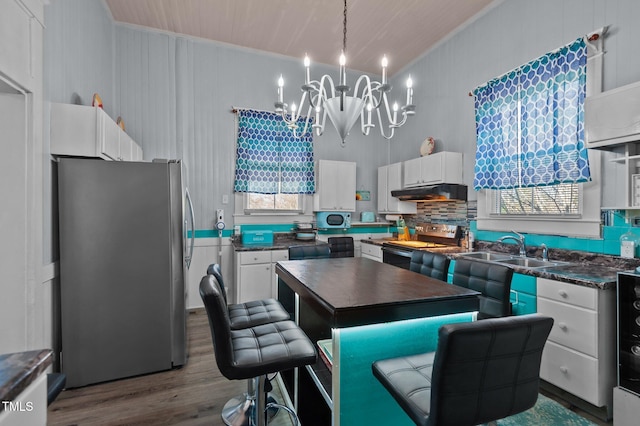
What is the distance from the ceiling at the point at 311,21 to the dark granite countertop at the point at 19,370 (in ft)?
12.0

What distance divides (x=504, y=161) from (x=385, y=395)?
270 cm

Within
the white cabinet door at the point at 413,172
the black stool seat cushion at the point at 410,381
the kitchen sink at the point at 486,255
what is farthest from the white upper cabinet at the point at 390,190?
the black stool seat cushion at the point at 410,381

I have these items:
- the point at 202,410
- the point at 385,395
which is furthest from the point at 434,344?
the point at 202,410

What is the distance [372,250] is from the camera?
4516 millimetres

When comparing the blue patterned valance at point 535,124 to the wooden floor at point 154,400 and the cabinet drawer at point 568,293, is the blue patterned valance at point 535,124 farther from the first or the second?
the wooden floor at point 154,400

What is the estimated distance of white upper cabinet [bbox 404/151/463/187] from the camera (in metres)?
3.73

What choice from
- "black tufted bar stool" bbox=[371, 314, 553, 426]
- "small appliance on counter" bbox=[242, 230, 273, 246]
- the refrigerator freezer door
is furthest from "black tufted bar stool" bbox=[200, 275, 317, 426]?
"small appliance on counter" bbox=[242, 230, 273, 246]

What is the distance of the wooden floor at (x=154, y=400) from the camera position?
Result: 197 cm

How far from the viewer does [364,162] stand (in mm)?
5094

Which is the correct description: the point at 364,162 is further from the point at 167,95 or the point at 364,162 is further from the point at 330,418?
the point at 330,418

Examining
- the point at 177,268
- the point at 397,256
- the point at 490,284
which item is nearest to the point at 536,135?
the point at 490,284

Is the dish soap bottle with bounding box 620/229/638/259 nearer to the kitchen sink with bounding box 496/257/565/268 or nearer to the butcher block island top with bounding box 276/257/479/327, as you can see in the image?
the kitchen sink with bounding box 496/257/565/268

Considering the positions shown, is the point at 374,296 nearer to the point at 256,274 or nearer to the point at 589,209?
the point at 589,209

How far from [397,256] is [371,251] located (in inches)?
26.9
